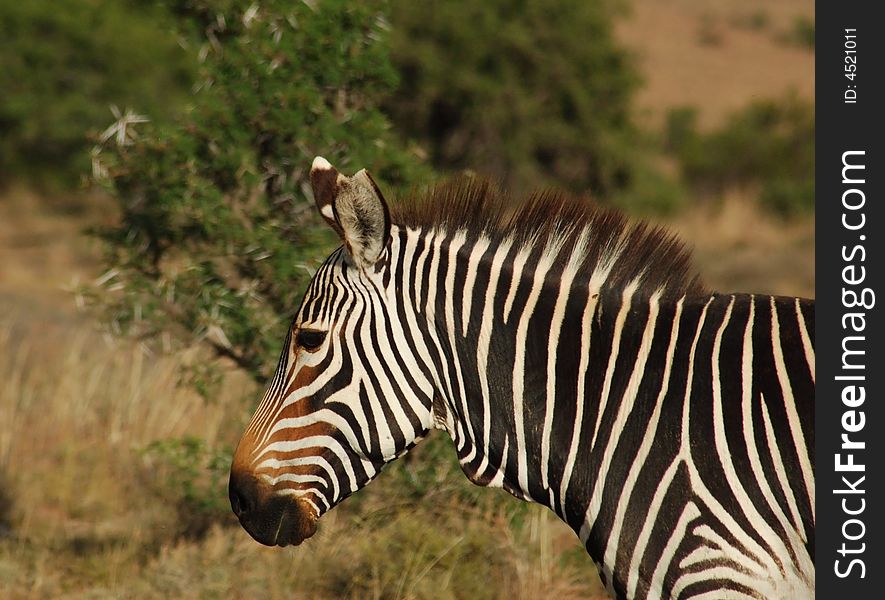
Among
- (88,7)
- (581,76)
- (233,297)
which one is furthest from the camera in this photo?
(88,7)

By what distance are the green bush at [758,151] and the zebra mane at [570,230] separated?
798 inches

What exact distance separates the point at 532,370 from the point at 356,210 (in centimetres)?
71

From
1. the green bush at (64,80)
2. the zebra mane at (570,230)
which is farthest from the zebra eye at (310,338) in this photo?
the green bush at (64,80)

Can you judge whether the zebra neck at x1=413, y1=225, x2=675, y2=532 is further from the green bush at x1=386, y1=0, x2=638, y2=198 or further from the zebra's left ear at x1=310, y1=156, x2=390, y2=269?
the green bush at x1=386, y1=0, x2=638, y2=198

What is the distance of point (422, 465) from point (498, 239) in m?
2.28

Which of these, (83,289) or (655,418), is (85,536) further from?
(655,418)

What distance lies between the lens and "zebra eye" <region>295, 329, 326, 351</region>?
3367 mm

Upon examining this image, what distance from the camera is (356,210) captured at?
10.5 ft

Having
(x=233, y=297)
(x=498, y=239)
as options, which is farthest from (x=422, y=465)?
(x=498, y=239)

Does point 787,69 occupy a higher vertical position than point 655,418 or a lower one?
higher

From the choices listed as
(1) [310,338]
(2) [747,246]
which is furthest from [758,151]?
(1) [310,338]

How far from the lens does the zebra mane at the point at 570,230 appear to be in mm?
3301

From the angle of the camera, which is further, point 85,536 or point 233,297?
point 85,536

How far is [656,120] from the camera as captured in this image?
36.6 metres
